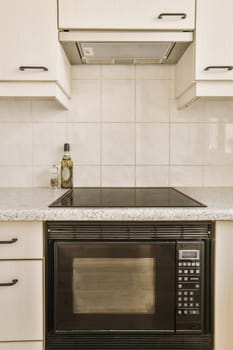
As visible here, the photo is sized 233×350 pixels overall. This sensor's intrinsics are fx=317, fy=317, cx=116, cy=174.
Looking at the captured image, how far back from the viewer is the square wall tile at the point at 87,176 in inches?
68.1

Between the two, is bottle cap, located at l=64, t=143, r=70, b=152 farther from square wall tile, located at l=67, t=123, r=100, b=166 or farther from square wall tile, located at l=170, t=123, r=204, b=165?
square wall tile, located at l=170, t=123, r=204, b=165

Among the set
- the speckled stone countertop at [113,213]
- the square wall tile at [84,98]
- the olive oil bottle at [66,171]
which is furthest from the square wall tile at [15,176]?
the speckled stone countertop at [113,213]

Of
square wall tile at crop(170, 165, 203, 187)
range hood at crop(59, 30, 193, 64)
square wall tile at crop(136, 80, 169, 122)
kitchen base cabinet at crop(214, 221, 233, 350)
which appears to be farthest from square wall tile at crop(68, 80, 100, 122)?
kitchen base cabinet at crop(214, 221, 233, 350)

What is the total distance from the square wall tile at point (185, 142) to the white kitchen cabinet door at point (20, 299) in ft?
3.15

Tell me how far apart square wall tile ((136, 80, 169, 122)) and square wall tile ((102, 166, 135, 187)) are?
0.92 feet

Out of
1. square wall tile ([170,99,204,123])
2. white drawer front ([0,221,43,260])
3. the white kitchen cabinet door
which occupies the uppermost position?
square wall tile ([170,99,204,123])

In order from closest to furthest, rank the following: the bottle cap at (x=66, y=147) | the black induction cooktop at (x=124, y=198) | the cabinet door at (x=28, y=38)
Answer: the black induction cooktop at (x=124, y=198) → the cabinet door at (x=28, y=38) → the bottle cap at (x=66, y=147)

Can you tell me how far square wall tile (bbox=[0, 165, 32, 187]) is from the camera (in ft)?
5.61

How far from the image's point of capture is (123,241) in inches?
44.2

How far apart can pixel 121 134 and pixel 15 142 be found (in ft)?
1.88

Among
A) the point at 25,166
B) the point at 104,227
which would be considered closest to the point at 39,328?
the point at 104,227

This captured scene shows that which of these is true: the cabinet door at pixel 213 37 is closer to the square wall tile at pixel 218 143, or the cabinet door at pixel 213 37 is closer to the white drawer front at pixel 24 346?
the square wall tile at pixel 218 143

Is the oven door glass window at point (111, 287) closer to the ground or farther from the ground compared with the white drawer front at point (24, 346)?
farther from the ground

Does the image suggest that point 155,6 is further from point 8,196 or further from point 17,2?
point 8,196
